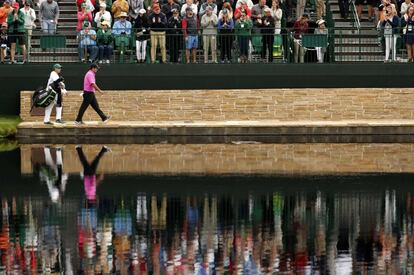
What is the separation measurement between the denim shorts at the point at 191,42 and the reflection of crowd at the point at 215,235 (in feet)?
50.5

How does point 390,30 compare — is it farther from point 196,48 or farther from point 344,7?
point 196,48

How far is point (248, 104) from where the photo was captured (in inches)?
1603

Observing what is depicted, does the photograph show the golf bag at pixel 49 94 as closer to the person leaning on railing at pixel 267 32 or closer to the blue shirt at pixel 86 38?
the blue shirt at pixel 86 38

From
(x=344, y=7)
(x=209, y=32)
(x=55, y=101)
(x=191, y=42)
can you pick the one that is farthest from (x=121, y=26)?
(x=344, y=7)

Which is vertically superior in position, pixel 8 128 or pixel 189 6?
pixel 189 6

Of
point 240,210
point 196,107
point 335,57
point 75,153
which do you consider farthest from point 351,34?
point 240,210

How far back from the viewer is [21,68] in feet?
135

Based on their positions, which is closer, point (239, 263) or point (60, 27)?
point (239, 263)

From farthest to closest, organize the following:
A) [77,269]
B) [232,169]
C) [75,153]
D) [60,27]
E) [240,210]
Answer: [60,27] → [75,153] → [232,169] → [240,210] → [77,269]

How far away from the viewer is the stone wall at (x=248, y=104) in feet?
133

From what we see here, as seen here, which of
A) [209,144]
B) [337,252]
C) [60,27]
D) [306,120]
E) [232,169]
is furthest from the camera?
[60,27]

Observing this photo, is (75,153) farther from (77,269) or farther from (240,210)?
(77,269)

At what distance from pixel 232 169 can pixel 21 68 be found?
39.9 feet

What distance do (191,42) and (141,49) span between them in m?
1.32
